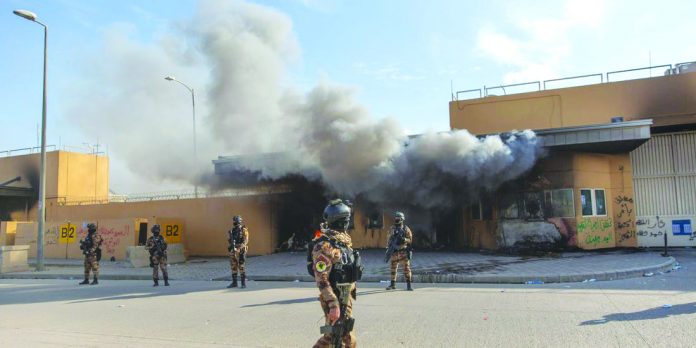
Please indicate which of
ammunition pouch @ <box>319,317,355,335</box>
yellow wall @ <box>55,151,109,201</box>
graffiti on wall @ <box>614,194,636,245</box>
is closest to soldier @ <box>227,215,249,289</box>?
ammunition pouch @ <box>319,317,355,335</box>

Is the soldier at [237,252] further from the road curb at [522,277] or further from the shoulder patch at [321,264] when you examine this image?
the shoulder patch at [321,264]

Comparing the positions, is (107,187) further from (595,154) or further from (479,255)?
(595,154)

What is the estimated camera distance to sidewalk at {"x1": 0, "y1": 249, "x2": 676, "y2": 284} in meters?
10.7

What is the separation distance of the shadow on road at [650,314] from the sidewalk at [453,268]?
11.1 ft

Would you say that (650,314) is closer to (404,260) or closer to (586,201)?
Answer: (404,260)

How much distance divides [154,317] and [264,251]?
463 inches

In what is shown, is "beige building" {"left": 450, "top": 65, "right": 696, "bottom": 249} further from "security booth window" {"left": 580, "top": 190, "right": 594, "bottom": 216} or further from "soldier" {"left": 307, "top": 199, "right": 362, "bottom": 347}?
"soldier" {"left": 307, "top": 199, "right": 362, "bottom": 347}

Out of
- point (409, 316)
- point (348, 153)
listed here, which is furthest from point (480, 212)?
point (409, 316)

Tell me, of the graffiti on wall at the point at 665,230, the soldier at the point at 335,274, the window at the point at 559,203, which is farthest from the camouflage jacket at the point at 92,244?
the graffiti on wall at the point at 665,230

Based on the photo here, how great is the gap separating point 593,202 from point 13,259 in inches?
754

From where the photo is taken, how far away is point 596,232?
1691 centimetres

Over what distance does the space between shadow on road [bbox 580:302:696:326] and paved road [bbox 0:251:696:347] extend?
1 centimetres

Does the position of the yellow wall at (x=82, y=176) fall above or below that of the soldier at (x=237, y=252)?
above

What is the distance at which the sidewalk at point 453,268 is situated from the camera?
35.0 feet
